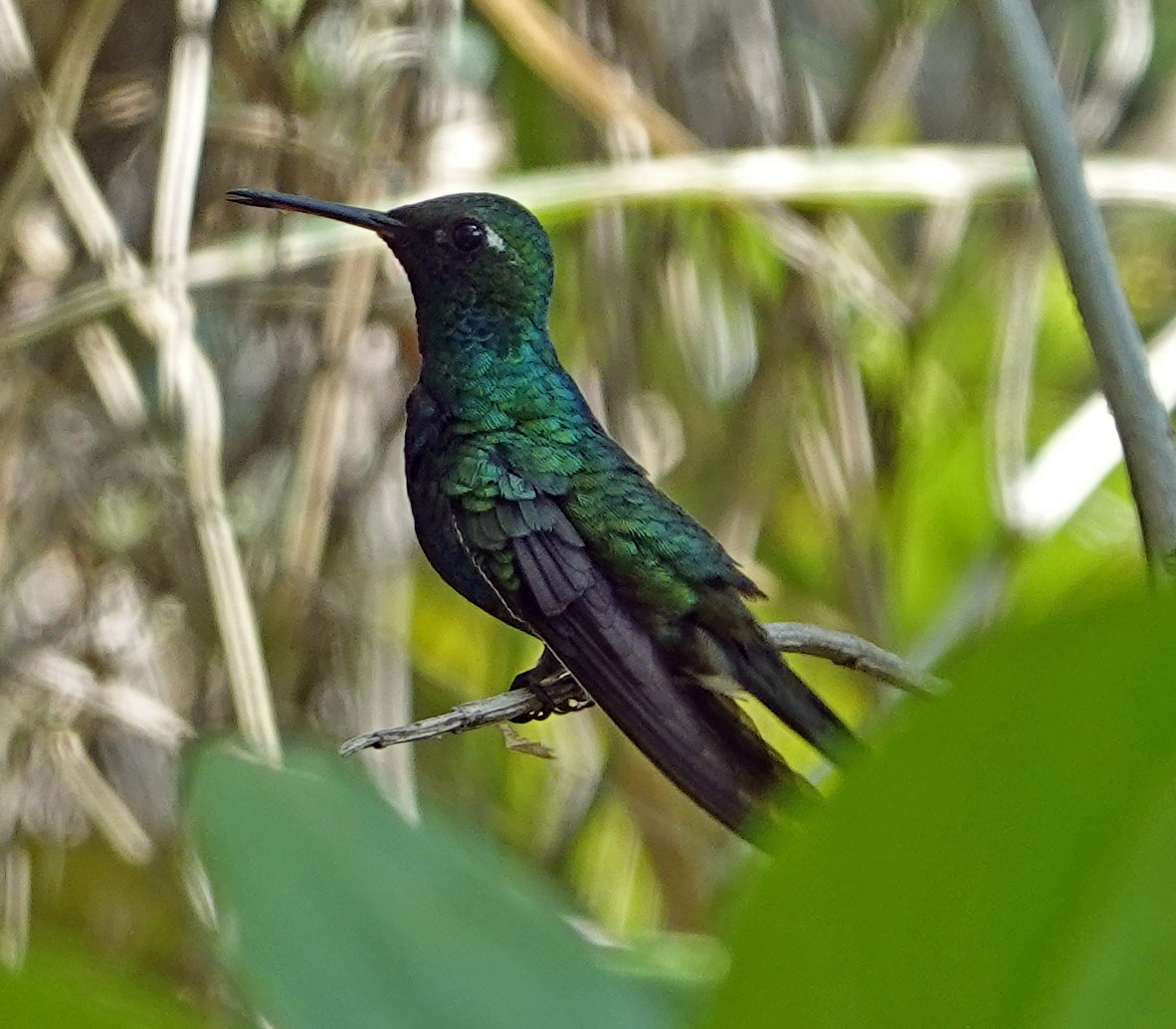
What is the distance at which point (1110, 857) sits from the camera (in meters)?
0.16

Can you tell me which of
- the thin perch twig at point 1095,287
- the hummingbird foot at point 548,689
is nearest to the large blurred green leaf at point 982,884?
the thin perch twig at point 1095,287

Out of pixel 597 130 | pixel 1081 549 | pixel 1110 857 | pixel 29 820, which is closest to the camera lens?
pixel 1110 857

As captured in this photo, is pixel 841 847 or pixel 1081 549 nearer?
pixel 841 847

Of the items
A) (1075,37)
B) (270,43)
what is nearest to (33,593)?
(270,43)

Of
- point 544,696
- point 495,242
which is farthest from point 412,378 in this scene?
point 544,696

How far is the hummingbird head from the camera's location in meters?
1.15

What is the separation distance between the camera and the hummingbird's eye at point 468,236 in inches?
45.4

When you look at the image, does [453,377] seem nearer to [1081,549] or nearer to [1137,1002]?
[1081,549]

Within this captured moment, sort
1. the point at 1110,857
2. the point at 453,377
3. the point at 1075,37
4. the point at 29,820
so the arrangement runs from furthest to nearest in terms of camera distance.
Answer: the point at 1075,37
the point at 29,820
the point at 453,377
the point at 1110,857

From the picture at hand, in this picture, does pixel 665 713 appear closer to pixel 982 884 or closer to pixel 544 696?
pixel 544 696

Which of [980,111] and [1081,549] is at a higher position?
[980,111]

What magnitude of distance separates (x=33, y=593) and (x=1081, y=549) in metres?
1.31

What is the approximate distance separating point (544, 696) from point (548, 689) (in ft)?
0.11

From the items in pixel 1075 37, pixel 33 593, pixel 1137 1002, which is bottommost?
pixel 1137 1002
